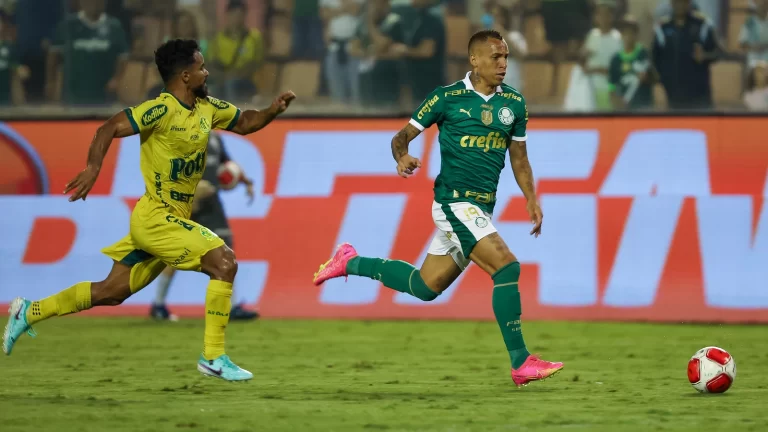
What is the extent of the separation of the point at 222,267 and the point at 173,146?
2.98 ft

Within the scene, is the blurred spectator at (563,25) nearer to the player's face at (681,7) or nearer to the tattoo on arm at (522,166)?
the player's face at (681,7)

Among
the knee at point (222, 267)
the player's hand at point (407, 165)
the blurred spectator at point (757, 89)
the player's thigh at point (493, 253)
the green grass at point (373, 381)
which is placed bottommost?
the green grass at point (373, 381)

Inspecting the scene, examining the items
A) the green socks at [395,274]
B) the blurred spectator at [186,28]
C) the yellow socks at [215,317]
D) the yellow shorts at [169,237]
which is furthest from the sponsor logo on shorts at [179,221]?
the blurred spectator at [186,28]

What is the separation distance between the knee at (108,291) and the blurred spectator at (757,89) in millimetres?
7819

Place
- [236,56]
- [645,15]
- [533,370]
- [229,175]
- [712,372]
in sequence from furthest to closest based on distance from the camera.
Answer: [236,56], [645,15], [229,175], [533,370], [712,372]

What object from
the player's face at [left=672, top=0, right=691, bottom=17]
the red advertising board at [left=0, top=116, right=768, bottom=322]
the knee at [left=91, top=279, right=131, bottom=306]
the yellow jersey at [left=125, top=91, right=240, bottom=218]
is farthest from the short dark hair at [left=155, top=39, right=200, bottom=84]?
the player's face at [left=672, top=0, right=691, bottom=17]

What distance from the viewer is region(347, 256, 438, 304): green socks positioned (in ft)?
29.8

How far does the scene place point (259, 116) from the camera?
9.20 m

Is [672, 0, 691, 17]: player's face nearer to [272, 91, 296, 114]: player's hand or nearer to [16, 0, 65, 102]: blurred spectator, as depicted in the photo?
[272, 91, 296, 114]: player's hand

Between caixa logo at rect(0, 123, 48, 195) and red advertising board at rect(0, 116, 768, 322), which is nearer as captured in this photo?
red advertising board at rect(0, 116, 768, 322)

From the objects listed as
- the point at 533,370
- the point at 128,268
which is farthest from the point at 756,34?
the point at 128,268

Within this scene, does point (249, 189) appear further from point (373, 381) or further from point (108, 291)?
point (373, 381)

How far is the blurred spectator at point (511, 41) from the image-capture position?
1444 cm

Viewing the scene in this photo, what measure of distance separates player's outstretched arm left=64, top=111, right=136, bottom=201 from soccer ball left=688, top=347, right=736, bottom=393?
3976 mm
